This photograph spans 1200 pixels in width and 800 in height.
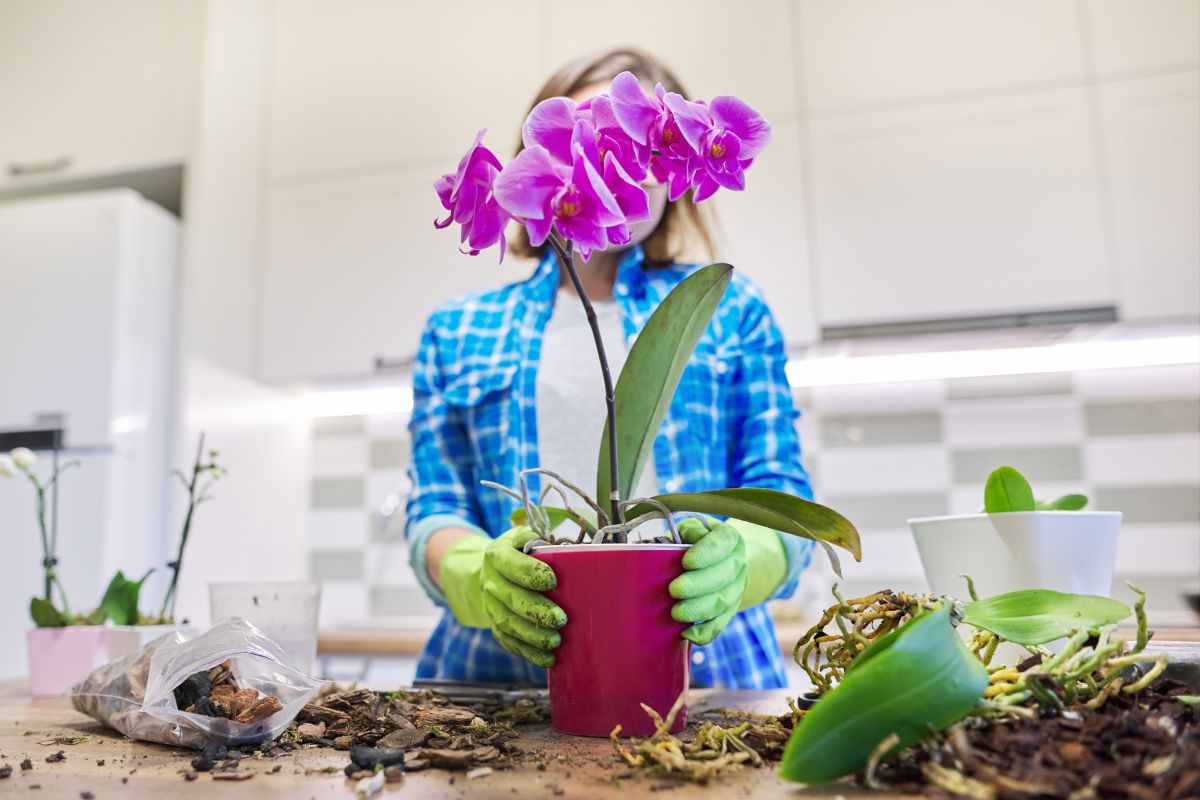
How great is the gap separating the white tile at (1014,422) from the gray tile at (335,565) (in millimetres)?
1539

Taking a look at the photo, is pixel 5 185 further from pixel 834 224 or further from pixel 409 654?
pixel 834 224

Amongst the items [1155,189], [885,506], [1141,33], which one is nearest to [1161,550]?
[885,506]

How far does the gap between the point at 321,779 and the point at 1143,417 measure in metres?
2.09

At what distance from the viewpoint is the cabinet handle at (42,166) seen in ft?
7.75

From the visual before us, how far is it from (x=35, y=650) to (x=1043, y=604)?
2.97 ft

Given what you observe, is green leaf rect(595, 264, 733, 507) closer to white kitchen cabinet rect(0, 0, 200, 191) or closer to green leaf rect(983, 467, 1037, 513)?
green leaf rect(983, 467, 1037, 513)

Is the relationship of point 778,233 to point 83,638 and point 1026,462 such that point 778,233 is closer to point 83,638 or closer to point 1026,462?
point 1026,462

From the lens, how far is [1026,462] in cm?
206

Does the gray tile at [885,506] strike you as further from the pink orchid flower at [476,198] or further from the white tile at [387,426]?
the pink orchid flower at [476,198]

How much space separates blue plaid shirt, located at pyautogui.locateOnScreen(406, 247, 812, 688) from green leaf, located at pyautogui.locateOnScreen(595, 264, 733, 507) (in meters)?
0.39

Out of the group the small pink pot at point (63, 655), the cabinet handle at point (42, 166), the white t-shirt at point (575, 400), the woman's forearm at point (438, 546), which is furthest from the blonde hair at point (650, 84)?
→ the cabinet handle at point (42, 166)

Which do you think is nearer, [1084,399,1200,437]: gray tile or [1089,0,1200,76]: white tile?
[1089,0,1200,76]: white tile

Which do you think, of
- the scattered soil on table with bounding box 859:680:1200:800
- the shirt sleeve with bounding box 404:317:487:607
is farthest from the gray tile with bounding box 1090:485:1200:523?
the scattered soil on table with bounding box 859:680:1200:800

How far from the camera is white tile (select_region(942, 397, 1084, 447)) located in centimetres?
204
